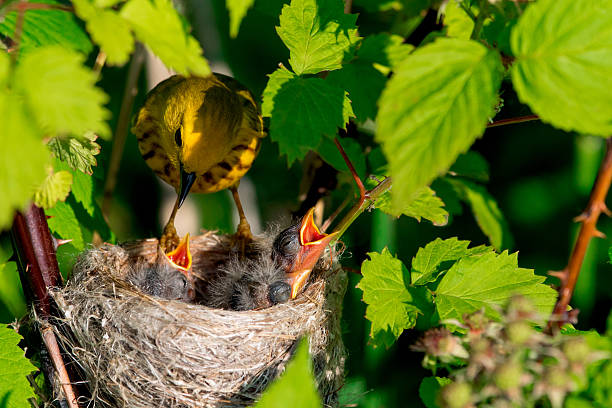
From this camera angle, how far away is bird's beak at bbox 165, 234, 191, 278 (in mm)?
1882

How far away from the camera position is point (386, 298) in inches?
50.1

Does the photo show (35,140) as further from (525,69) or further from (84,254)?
(84,254)

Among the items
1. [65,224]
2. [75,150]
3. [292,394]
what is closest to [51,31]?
[75,150]

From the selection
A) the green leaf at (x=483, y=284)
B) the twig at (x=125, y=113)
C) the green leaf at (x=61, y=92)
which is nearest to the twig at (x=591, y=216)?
the green leaf at (x=483, y=284)

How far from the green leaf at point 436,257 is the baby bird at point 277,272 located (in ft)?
1.03

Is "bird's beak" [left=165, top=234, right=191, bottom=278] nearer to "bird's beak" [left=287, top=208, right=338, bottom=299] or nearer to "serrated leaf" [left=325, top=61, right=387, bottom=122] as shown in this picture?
"bird's beak" [left=287, top=208, right=338, bottom=299]

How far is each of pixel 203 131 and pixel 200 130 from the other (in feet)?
0.04

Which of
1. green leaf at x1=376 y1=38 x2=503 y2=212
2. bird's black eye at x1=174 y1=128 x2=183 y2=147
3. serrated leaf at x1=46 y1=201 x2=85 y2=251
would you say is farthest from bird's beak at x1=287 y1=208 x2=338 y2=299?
green leaf at x1=376 y1=38 x2=503 y2=212

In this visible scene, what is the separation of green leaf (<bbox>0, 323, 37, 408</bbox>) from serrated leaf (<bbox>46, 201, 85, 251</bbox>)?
1.08 ft

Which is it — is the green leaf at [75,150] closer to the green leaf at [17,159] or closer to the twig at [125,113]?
the green leaf at [17,159]

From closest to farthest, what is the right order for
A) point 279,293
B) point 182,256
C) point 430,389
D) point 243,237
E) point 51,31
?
1. point 430,389
2. point 51,31
3. point 279,293
4. point 182,256
5. point 243,237

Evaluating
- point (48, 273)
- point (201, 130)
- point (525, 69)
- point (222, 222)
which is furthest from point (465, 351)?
point (222, 222)

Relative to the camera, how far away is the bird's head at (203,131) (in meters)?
1.82

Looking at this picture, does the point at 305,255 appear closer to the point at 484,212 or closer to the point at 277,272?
the point at 277,272
